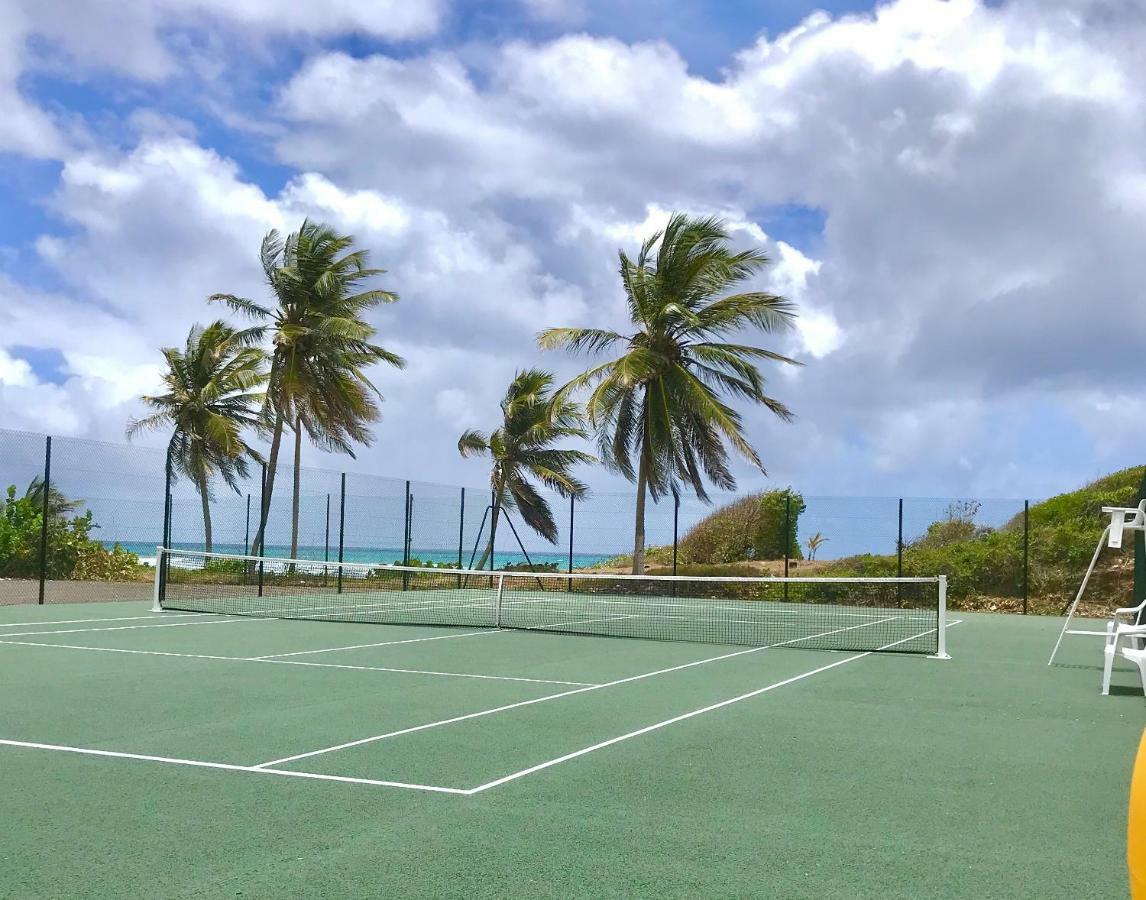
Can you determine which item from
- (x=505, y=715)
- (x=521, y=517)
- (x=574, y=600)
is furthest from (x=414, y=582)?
(x=505, y=715)

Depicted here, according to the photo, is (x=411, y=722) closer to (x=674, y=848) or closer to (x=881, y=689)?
(x=674, y=848)

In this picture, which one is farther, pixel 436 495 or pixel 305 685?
pixel 436 495

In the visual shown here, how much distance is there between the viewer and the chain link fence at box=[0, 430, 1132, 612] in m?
23.6

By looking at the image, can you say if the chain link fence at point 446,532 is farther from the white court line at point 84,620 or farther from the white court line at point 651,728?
the white court line at point 651,728

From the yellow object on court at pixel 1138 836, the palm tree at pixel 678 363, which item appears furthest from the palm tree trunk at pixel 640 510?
the yellow object on court at pixel 1138 836

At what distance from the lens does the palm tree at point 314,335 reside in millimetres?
29359

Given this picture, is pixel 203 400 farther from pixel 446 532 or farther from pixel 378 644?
pixel 378 644

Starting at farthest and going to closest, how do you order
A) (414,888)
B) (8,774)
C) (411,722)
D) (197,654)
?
(197,654) < (411,722) < (8,774) < (414,888)

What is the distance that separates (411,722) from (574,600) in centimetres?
1641

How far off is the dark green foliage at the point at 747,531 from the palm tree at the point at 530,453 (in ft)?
13.1

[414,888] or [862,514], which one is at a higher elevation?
[862,514]

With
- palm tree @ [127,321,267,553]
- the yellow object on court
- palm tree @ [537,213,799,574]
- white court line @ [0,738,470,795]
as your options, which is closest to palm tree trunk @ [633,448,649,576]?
palm tree @ [537,213,799,574]

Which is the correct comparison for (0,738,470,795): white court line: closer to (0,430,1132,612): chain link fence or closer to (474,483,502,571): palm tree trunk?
(0,430,1132,612): chain link fence

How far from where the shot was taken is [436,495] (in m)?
28.4
